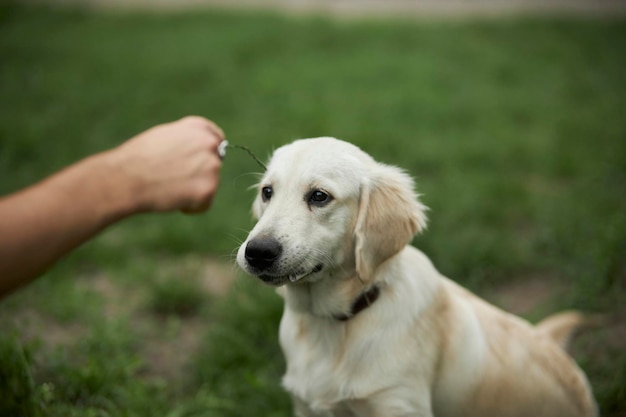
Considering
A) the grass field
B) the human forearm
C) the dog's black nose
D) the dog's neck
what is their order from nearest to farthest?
the human forearm < the dog's black nose < the dog's neck < the grass field

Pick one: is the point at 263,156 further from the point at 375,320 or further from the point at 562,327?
the point at 375,320

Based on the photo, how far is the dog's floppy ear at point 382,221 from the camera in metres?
2.47

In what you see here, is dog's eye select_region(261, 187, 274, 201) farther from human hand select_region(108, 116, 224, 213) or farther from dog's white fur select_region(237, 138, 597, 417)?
human hand select_region(108, 116, 224, 213)

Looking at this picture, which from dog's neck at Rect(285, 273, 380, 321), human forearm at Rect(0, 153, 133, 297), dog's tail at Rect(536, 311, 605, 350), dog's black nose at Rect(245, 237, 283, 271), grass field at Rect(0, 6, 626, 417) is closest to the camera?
human forearm at Rect(0, 153, 133, 297)

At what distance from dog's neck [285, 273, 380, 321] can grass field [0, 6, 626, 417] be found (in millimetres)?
391

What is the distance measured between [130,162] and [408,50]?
688cm

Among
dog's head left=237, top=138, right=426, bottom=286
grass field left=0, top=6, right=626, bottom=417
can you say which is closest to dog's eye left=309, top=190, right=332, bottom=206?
dog's head left=237, top=138, right=426, bottom=286

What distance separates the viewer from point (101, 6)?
1096 cm

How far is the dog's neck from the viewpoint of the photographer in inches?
101

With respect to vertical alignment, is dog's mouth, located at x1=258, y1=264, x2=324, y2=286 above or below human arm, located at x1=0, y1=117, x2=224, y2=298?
below

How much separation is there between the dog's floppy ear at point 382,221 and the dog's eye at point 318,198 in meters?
0.16

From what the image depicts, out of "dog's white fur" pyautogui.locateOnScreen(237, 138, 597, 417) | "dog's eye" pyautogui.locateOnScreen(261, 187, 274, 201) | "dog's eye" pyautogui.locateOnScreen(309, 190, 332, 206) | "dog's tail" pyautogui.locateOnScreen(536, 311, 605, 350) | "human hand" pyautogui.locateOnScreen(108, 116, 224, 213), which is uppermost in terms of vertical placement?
"human hand" pyautogui.locateOnScreen(108, 116, 224, 213)

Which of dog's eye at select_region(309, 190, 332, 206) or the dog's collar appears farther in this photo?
the dog's collar

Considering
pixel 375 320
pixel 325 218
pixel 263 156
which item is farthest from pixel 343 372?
pixel 263 156
